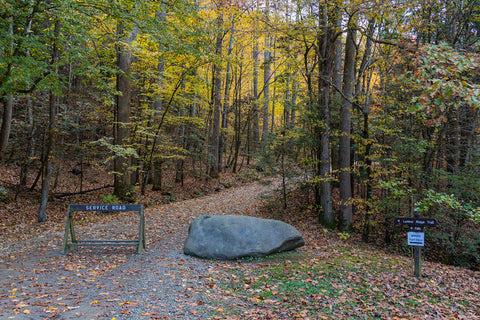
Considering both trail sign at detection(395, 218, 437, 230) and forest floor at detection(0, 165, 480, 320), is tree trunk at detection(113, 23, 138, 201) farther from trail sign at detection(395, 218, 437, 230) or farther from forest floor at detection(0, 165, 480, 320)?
trail sign at detection(395, 218, 437, 230)

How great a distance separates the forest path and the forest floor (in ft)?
0.05

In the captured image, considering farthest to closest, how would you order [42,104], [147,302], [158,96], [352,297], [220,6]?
[158,96] → [42,104] → [220,6] → [352,297] → [147,302]

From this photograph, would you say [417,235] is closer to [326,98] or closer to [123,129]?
[326,98]

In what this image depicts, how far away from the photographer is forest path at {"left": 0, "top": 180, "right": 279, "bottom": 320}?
4102mm

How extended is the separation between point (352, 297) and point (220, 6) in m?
9.85

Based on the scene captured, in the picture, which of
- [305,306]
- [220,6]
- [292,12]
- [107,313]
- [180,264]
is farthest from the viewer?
[220,6]

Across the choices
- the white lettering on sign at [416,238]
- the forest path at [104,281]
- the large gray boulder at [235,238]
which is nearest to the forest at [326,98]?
the white lettering on sign at [416,238]

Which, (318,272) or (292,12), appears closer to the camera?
(318,272)

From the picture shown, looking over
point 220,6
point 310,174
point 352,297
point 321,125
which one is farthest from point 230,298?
point 220,6

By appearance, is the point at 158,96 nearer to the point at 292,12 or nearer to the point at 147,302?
the point at 292,12

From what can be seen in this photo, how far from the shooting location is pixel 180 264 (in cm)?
622

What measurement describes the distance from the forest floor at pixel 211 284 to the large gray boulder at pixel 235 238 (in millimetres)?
238

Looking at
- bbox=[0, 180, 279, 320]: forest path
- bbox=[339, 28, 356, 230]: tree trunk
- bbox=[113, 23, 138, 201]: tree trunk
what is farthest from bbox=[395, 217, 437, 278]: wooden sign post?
bbox=[113, 23, 138, 201]: tree trunk

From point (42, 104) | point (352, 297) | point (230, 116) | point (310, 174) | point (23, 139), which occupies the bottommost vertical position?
point (352, 297)
